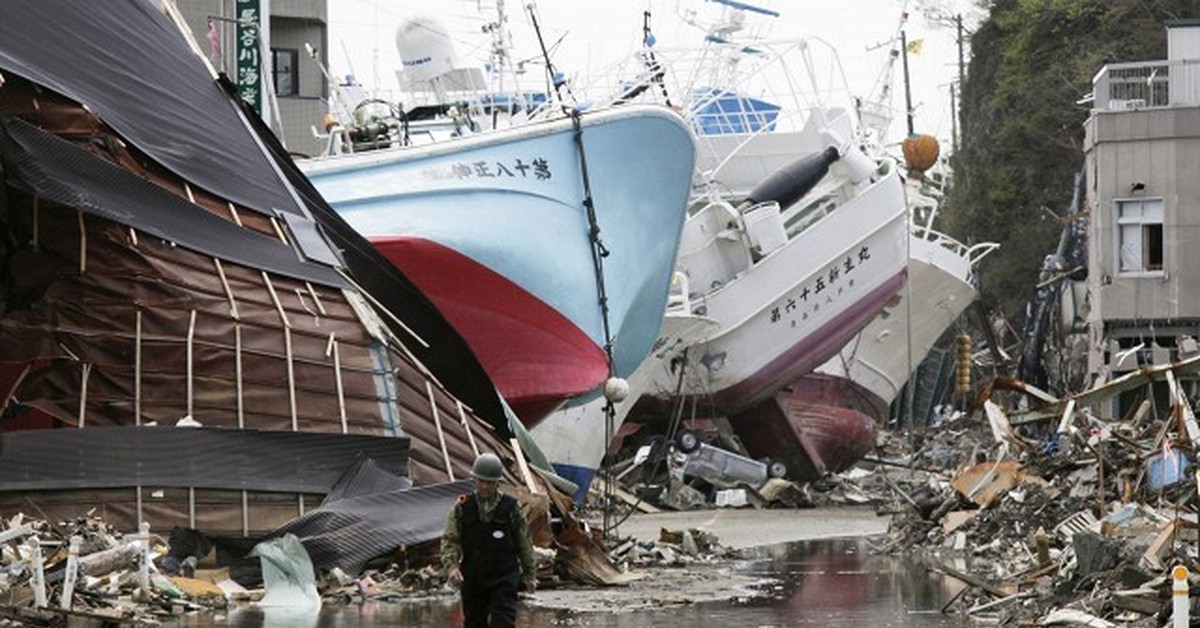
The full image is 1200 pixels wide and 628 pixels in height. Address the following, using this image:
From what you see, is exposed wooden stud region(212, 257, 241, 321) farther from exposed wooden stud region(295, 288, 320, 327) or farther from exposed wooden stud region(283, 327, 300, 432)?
exposed wooden stud region(295, 288, 320, 327)

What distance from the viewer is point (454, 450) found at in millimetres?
22391

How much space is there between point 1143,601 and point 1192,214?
26.9 m

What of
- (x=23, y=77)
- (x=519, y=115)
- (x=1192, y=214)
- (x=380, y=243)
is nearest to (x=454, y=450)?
(x=23, y=77)

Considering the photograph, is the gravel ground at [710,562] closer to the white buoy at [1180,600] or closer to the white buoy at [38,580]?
the white buoy at [38,580]

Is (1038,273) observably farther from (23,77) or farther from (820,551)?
(23,77)

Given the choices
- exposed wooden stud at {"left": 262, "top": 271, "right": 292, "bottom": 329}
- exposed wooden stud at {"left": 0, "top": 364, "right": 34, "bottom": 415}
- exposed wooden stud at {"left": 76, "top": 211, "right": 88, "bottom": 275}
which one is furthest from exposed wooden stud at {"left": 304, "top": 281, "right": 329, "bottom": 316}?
exposed wooden stud at {"left": 0, "top": 364, "right": 34, "bottom": 415}

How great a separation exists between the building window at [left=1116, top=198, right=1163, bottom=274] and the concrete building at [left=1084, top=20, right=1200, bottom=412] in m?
0.02

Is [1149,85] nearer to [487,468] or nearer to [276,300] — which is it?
[276,300]

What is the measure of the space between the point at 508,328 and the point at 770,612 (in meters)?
14.9

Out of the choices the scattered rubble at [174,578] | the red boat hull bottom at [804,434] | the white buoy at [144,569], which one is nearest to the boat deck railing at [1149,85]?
the red boat hull bottom at [804,434]

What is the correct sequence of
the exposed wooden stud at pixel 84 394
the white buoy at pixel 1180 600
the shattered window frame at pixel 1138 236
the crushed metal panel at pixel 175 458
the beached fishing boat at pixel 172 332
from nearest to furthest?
the white buoy at pixel 1180 600
the crushed metal panel at pixel 175 458
the beached fishing boat at pixel 172 332
the exposed wooden stud at pixel 84 394
the shattered window frame at pixel 1138 236

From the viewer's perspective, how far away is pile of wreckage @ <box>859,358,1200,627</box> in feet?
50.3

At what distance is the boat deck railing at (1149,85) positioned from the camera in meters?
41.2

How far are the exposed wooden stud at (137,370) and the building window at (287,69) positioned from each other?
116ft
